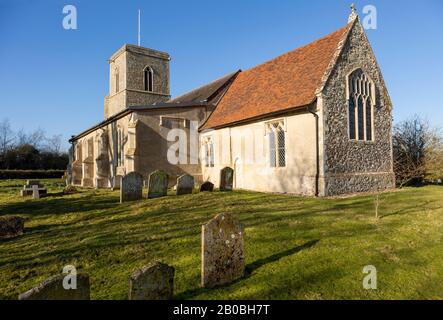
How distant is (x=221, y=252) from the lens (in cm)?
455

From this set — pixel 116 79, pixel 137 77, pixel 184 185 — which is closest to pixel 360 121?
pixel 184 185

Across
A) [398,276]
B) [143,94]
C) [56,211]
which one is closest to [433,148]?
[398,276]

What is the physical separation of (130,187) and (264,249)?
26.2ft

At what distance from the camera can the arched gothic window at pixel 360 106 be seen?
14375 millimetres

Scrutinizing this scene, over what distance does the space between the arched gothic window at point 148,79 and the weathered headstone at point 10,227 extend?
25652 millimetres

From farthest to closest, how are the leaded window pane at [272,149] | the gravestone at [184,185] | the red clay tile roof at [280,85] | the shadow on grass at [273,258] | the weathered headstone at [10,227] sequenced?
the leaded window pane at [272,149]
the red clay tile roof at [280,85]
the gravestone at [184,185]
the weathered headstone at [10,227]
the shadow on grass at [273,258]

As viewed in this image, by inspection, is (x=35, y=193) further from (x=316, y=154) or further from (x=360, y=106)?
(x=360, y=106)

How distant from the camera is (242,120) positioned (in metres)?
16.6

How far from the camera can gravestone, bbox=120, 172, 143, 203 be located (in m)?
11.9

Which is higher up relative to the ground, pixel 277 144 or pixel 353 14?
pixel 353 14

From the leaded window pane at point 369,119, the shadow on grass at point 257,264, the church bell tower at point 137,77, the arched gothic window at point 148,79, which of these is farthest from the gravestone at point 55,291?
the arched gothic window at point 148,79

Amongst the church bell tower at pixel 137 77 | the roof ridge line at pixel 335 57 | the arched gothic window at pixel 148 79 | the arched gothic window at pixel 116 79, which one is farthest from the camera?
the arched gothic window at pixel 116 79

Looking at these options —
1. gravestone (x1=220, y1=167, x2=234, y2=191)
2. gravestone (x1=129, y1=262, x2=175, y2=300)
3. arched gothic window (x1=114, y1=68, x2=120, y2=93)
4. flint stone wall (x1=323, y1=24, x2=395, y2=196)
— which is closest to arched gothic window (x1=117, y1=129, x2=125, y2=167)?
gravestone (x1=220, y1=167, x2=234, y2=191)

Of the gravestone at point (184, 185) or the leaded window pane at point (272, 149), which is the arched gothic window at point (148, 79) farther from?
the gravestone at point (184, 185)
